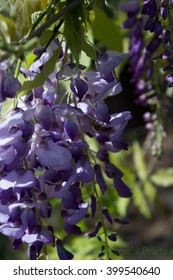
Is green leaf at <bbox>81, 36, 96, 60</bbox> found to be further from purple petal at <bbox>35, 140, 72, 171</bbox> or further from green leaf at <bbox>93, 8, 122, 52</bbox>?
green leaf at <bbox>93, 8, 122, 52</bbox>

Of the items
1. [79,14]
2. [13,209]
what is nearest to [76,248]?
[13,209]

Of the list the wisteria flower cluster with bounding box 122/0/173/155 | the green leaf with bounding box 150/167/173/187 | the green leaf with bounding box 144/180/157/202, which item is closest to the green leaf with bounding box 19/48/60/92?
the wisteria flower cluster with bounding box 122/0/173/155

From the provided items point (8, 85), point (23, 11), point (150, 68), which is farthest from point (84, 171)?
point (150, 68)

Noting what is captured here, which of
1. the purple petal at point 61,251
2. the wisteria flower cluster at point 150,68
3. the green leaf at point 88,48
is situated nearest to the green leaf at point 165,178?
the wisteria flower cluster at point 150,68

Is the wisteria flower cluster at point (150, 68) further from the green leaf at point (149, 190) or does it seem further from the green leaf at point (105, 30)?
the green leaf at point (149, 190)

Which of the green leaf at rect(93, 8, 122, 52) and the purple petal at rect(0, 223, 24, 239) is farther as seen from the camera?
the green leaf at rect(93, 8, 122, 52)
